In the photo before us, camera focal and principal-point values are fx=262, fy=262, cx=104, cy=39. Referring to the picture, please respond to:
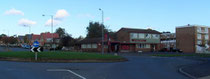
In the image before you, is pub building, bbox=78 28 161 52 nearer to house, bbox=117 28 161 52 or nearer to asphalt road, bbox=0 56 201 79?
house, bbox=117 28 161 52

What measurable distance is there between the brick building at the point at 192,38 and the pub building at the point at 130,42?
1514 centimetres

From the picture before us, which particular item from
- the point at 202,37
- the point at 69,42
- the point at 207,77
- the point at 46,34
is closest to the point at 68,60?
the point at 207,77

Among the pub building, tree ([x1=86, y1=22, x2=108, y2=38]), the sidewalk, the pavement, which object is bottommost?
the sidewalk

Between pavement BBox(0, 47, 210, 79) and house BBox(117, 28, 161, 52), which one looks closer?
pavement BBox(0, 47, 210, 79)

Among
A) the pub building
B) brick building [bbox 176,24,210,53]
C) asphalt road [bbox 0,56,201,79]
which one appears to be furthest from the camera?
brick building [bbox 176,24,210,53]

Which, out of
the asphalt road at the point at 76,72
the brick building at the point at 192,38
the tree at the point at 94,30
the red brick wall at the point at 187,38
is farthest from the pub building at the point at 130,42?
the asphalt road at the point at 76,72

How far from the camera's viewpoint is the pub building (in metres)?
67.3

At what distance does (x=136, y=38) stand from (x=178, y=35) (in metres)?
24.8

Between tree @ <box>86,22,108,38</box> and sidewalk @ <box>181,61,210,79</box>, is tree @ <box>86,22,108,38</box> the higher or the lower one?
the higher one

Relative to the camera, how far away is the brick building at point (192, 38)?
83.6 metres

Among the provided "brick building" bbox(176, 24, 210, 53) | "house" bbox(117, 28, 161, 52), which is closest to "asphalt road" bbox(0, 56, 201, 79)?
"house" bbox(117, 28, 161, 52)

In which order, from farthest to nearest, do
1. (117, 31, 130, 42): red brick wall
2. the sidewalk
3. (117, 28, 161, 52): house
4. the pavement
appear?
1. (117, 31, 130, 42): red brick wall
2. (117, 28, 161, 52): house
3. the sidewalk
4. the pavement

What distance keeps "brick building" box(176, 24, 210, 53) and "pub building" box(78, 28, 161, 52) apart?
15137 mm

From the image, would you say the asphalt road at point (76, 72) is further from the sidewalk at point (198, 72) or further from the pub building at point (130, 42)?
the pub building at point (130, 42)
